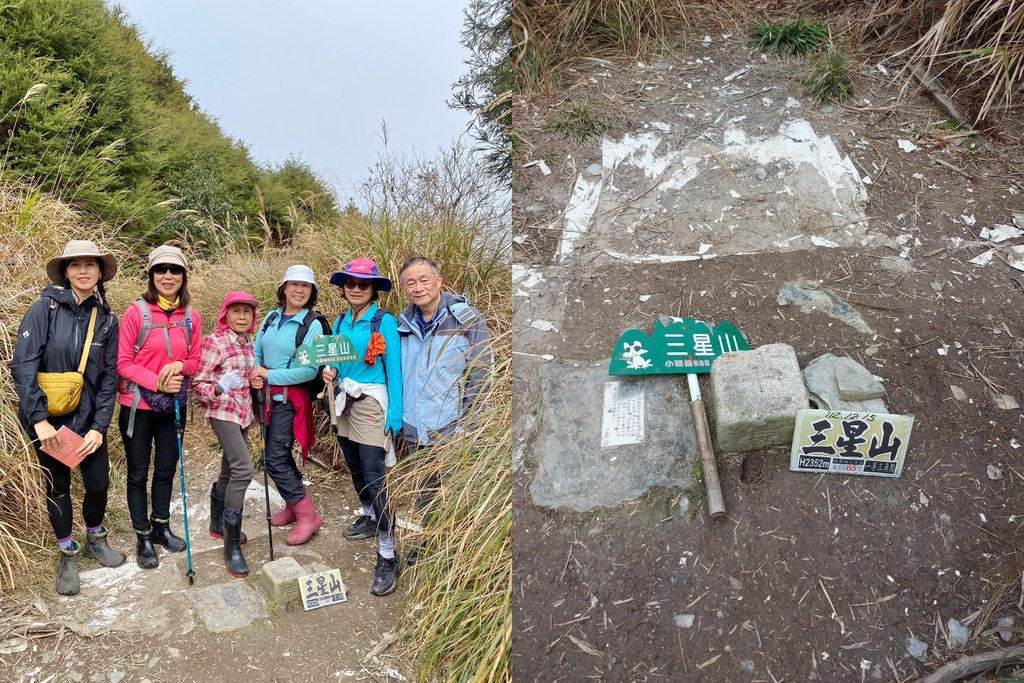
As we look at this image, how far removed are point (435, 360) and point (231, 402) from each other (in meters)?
1.24

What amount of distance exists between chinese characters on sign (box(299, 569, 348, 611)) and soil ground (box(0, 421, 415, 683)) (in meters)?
0.04

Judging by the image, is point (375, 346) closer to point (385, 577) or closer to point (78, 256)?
point (385, 577)

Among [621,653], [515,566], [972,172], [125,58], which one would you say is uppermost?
[125,58]

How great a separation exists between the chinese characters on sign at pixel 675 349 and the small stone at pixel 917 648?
1135 mm

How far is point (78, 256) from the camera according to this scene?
3521mm

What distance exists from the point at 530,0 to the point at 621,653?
409 centimetres

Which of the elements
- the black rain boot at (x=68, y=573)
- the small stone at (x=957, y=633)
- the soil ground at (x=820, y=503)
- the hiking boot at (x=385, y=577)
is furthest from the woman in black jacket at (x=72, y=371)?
the small stone at (x=957, y=633)

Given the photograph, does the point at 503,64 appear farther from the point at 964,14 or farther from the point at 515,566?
the point at 515,566

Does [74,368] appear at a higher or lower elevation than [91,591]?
higher

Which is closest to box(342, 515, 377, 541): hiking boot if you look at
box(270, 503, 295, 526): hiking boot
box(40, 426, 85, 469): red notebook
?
box(270, 503, 295, 526): hiking boot

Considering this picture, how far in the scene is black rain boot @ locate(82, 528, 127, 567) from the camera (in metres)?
3.75

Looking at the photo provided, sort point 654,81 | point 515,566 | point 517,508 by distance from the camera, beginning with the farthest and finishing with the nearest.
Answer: point 654,81
point 517,508
point 515,566

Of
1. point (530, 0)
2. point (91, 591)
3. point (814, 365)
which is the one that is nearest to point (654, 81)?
point (530, 0)

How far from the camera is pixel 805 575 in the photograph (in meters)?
2.45
